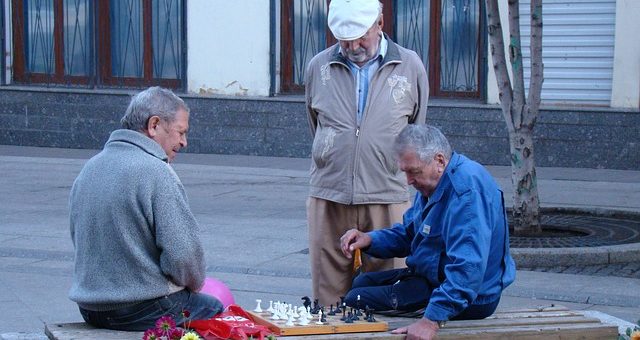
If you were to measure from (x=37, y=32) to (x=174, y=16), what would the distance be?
2179 mm

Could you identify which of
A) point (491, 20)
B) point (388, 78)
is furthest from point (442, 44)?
point (388, 78)

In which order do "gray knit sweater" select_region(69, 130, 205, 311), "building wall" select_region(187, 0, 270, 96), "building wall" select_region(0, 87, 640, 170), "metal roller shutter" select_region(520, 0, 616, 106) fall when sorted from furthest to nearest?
"building wall" select_region(187, 0, 270, 96) → "metal roller shutter" select_region(520, 0, 616, 106) → "building wall" select_region(0, 87, 640, 170) → "gray knit sweater" select_region(69, 130, 205, 311)

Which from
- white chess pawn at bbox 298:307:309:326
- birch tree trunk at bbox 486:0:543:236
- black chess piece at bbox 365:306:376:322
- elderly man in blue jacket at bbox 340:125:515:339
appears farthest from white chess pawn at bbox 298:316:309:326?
birch tree trunk at bbox 486:0:543:236

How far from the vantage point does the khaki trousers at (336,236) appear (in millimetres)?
5629

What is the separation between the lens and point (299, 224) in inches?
398

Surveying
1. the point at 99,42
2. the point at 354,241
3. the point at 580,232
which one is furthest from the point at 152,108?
the point at 99,42

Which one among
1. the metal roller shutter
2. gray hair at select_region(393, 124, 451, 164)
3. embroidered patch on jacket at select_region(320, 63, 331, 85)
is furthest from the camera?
the metal roller shutter

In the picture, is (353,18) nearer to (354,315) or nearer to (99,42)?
(354,315)

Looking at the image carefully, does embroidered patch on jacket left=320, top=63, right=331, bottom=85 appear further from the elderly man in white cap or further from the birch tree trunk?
the birch tree trunk

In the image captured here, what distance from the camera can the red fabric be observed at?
4.50 meters

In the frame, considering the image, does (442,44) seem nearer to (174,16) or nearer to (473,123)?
(473,123)

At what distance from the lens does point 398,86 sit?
5.60 meters

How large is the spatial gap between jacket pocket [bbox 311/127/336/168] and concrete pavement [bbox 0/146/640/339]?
161 cm

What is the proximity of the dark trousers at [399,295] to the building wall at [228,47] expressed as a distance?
10240mm
